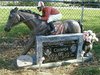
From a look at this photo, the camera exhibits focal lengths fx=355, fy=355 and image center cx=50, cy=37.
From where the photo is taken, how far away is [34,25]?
902 cm

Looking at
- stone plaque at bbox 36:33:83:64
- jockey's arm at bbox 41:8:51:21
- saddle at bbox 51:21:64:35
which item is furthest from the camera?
Answer: saddle at bbox 51:21:64:35

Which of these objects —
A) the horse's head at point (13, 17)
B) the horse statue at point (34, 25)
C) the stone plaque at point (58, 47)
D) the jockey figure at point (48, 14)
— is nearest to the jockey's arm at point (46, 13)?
the jockey figure at point (48, 14)

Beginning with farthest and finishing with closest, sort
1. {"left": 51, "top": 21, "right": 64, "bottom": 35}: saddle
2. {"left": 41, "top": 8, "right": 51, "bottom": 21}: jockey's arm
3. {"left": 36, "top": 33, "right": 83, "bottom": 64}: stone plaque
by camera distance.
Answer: {"left": 51, "top": 21, "right": 64, "bottom": 35}: saddle → {"left": 41, "top": 8, "right": 51, "bottom": 21}: jockey's arm → {"left": 36, "top": 33, "right": 83, "bottom": 64}: stone plaque

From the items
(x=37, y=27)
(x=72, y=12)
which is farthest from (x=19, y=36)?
(x=72, y=12)

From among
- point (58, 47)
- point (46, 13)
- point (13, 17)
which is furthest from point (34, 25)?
point (58, 47)

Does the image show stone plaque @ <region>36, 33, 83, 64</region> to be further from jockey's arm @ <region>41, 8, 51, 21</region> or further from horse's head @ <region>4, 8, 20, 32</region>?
horse's head @ <region>4, 8, 20, 32</region>

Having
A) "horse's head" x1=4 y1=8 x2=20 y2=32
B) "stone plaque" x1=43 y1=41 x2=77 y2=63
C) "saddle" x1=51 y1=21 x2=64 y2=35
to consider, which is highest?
"horse's head" x1=4 y1=8 x2=20 y2=32

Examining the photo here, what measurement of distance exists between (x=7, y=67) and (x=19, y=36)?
362 cm

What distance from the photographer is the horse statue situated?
8.85 m

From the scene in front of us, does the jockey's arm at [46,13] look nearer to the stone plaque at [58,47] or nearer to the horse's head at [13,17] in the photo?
the stone plaque at [58,47]

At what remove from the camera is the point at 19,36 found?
1235cm

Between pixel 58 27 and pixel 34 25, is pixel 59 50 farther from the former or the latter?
pixel 34 25

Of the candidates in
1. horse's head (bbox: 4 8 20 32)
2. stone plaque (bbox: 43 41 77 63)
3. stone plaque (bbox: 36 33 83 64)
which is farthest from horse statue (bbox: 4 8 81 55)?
stone plaque (bbox: 43 41 77 63)

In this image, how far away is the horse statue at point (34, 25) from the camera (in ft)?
29.0
